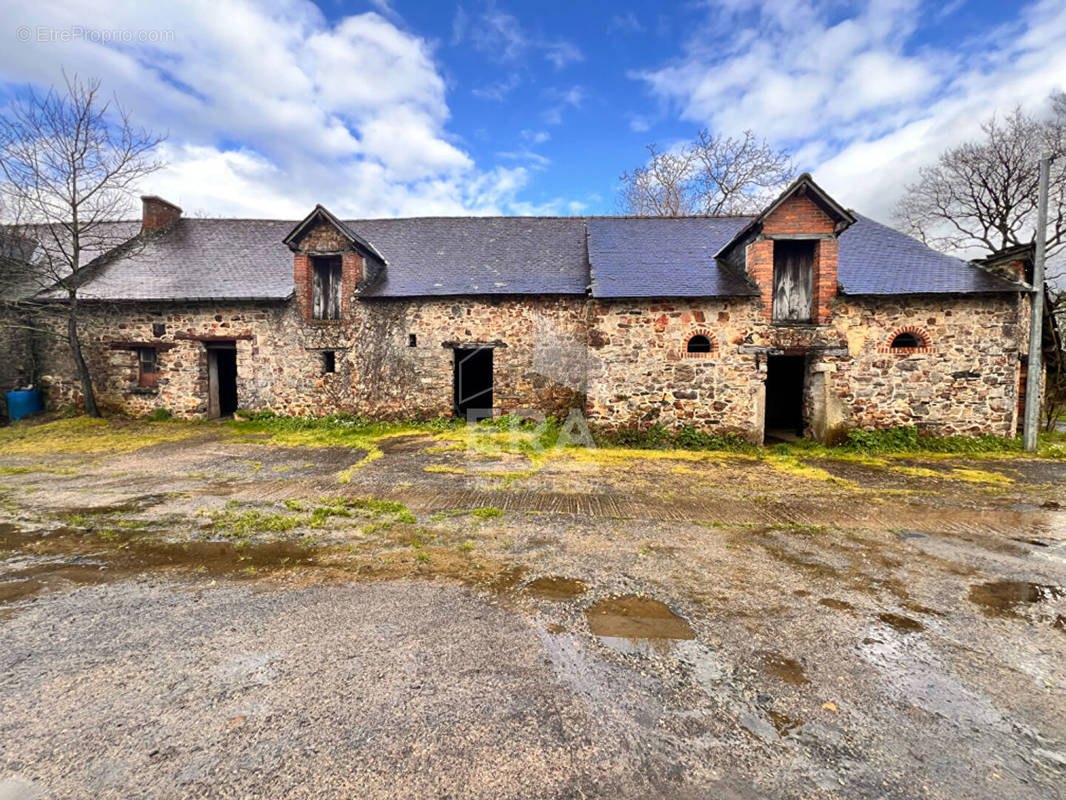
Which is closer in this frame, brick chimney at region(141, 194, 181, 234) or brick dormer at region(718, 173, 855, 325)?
brick dormer at region(718, 173, 855, 325)

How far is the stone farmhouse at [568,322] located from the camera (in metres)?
10.1

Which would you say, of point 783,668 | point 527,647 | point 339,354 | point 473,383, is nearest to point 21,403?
point 339,354

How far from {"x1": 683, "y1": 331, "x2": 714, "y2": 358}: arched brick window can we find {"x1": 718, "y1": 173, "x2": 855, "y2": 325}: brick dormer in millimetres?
1287

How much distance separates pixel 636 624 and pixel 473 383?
11021 millimetres

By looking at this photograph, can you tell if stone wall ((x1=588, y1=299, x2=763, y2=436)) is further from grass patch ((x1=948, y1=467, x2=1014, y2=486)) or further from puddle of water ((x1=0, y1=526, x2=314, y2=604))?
puddle of water ((x1=0, y1=526, x2=314, y2=604))

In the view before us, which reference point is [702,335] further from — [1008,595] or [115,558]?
[115,558]

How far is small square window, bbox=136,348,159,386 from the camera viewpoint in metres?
12.6

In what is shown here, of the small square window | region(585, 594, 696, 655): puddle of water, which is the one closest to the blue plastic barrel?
the small square window

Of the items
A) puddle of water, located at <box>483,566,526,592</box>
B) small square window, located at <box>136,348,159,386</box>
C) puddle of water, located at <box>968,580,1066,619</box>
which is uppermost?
small square window, located at <box>136,348,159,386</box>

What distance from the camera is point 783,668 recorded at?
9.39 feet

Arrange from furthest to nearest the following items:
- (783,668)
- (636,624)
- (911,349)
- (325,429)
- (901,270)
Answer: (325,429) < (901,270) < (911,349) < (636,624) < (783,668)

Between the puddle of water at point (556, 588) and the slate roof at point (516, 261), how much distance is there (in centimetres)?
750

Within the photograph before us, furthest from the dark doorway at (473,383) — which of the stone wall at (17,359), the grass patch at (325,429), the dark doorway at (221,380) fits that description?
the stone wall at (17,359)

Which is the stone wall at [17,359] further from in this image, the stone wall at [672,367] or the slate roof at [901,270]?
the slate roof at [901,270]
